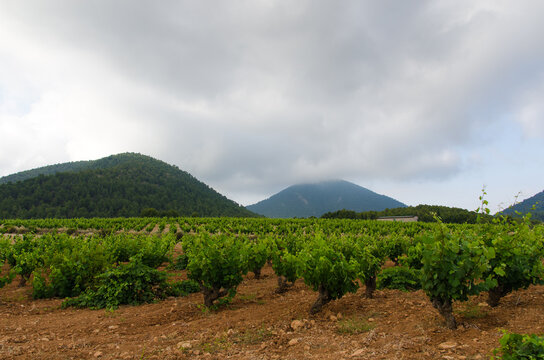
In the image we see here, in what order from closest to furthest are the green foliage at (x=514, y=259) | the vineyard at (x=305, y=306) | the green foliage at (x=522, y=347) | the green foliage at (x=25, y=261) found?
1. the green foliage at (x=522, y=347)
2. the vineyard at (x=305, y=306)
3. the green foliage at (x=514, y=259)
4. the green foliage at (x=25, y=261)

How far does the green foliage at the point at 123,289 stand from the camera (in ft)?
27.6

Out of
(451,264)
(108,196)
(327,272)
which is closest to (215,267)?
(327,272)

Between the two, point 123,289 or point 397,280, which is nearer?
point 123,289

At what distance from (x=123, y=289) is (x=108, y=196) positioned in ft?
366

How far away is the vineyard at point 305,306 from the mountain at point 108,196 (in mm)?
83954

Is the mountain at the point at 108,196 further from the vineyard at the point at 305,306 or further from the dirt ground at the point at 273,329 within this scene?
the dirt ground at the point at 273,329

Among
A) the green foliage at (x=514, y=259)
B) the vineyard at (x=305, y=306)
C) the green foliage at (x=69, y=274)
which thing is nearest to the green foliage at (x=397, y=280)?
the vineyard at (x=305, y=306)

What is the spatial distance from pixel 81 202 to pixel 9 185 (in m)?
25.3

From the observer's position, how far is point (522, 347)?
299 cm

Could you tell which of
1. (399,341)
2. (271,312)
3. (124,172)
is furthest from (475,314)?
(124,172)

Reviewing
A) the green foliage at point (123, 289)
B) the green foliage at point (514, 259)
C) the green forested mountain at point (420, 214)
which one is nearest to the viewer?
the green foliage at point (514, 259)

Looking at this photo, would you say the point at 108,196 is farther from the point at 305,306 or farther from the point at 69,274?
the point at 305,306

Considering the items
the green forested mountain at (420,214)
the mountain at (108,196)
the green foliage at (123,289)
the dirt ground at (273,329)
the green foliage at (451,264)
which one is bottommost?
the dirt ground at (273,329)

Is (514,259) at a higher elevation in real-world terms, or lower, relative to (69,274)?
higher
